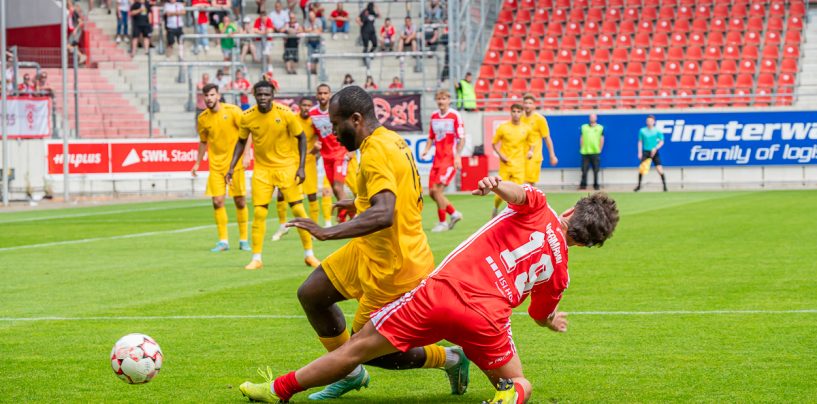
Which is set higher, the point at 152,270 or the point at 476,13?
the point at 476,13

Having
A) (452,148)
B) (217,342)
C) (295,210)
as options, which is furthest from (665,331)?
(452,148)

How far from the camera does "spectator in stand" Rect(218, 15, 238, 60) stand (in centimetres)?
3825

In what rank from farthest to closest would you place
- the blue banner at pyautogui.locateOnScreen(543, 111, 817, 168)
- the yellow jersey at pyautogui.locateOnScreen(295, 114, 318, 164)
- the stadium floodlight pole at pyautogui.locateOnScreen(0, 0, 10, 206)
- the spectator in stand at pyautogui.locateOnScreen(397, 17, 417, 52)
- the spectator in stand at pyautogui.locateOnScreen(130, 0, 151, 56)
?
the spectator in stand at pyautogui.locateOnScreen(130, 0, 151, 56), the spectator in stand at pyautogui.locateOnScreen(397, 17, 417, 52), the blue banner at pyautogui.locateOnScreen(543, 111, 817, 168), the stadium floodlight pole at pyautogui.locateOnScreen(0, 0, 10, 206), the yellow jersey at pyautogui.locateOnScreen(295, 114, 318, 164)

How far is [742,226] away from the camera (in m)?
19.1

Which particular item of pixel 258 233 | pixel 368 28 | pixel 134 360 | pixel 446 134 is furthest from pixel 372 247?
pixel 368 28

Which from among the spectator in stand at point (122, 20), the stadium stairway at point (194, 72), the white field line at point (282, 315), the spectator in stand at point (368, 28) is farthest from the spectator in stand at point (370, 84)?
the white field line at point (282, 315)

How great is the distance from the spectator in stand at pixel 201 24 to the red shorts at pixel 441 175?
21.0m

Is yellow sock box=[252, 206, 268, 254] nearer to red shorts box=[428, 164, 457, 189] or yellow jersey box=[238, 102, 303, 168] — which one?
yellow jersey box=[238, 102, 303, 168]

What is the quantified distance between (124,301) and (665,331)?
5.14 m

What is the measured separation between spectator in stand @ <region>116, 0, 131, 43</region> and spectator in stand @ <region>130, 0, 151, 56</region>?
29 centimetres

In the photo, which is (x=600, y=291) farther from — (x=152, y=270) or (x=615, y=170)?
(x=615, y=170)

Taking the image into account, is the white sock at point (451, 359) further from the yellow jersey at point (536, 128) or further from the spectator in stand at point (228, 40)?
the spectator in stand at point (228, 40)

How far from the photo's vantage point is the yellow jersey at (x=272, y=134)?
14773 mm

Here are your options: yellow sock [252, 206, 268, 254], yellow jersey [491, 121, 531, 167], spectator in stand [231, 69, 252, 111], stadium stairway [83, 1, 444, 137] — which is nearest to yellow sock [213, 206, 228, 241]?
yellow sock [252, 206, 268, 254]
